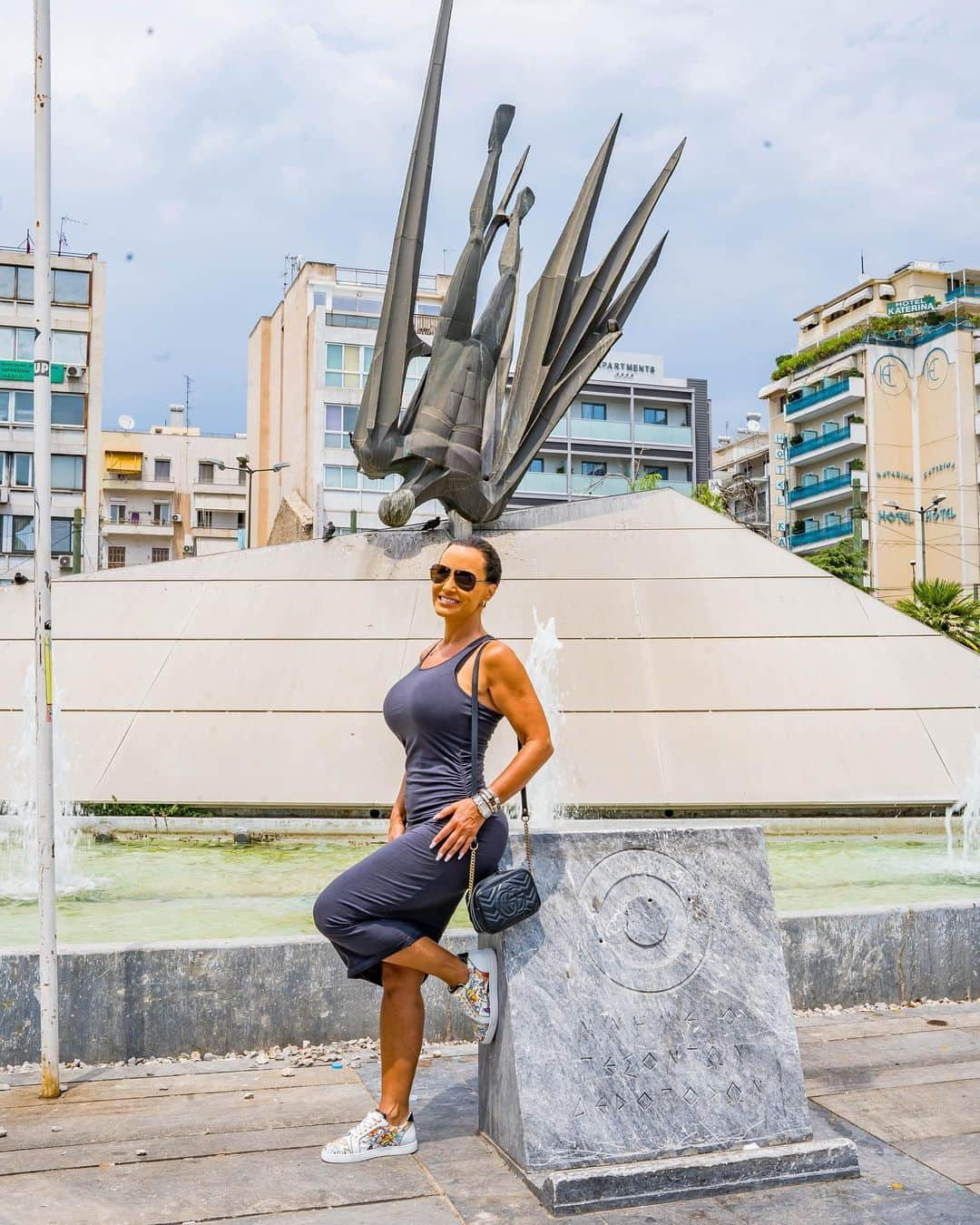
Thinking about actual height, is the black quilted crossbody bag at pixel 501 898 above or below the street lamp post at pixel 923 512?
below

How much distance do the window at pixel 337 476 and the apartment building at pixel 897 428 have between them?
2125 cm

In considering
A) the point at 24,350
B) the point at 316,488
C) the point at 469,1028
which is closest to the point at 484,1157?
the point at 469,1028

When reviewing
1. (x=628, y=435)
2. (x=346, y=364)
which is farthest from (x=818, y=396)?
(x=346, y=364)

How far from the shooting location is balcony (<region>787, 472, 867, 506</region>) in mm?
52219

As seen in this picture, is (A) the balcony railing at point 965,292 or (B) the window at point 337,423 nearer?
(B) the window at point 337,423

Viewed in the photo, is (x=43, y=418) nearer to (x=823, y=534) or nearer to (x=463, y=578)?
(x=463, y=578)

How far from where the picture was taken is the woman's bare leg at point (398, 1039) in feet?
12.2

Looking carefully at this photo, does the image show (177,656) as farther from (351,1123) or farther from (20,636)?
(351,1123)

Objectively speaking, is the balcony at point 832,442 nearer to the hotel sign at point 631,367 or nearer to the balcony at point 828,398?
the balcony at point 828,398

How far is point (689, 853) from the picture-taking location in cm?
382

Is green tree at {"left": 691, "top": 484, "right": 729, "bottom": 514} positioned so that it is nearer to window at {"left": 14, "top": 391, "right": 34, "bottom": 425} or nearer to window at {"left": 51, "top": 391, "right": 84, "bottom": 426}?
window at {"left": 51, "top": 391, "right": 84, "bottom": 426}

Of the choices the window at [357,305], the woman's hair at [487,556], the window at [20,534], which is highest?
the window at [357,305]

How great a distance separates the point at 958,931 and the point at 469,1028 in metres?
2.34

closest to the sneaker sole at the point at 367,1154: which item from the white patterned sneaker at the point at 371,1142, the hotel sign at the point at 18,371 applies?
the white patterned sneaker at the point at 371,1142
